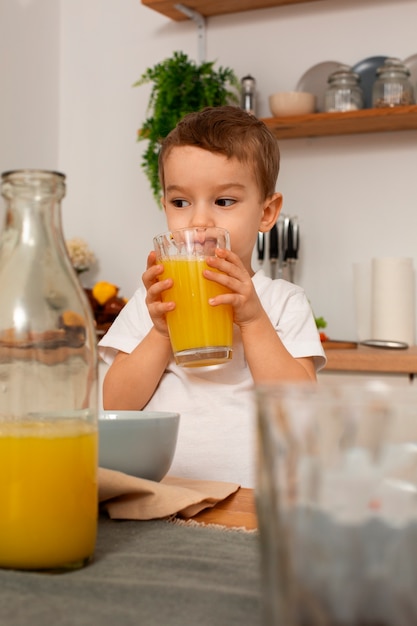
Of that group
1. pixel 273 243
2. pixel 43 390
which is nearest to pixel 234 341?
pixel 43 390

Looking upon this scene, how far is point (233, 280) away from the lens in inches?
43.4

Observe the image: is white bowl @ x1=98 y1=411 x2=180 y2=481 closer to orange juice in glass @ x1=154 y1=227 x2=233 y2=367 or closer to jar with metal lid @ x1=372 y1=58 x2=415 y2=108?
orange juice in glass @ x1=154 y1=227 x2=233 y2=367

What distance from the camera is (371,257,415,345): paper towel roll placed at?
254 centimetres

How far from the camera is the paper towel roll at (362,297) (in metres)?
2.72

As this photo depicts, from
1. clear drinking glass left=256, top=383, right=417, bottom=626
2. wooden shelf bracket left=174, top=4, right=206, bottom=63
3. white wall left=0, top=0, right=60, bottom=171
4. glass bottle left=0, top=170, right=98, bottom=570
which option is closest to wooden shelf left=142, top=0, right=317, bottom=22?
wooden shelf bracket left=174, top=4, right=206, bottom=63

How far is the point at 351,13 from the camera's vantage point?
2799 millimetres

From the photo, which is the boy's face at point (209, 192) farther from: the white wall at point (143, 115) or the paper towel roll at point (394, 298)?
the white wall at point (143, 115)

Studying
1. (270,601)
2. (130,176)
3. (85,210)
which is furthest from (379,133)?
(270,601)

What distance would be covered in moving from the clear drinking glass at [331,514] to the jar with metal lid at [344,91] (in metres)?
2.39

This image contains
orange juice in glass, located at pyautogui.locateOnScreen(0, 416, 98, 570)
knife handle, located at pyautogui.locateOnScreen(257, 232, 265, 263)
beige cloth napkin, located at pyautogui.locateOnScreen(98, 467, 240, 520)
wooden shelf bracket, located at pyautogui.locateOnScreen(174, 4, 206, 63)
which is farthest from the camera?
wooden shelf bracket, located at pyautogui.locateOnScreen(174, 4, 206, 63)

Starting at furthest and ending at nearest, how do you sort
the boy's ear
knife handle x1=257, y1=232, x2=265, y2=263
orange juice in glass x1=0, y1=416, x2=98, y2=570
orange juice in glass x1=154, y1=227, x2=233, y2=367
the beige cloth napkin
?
1. knife handle x1=257, y1=232, x2=265, y2=263
2. the boy's ear
3. orange juice in glass x1=154, y1=227, x2=233, y2=367
4. the beige cloth napkin
5. orange juice in glass x1=0, y1=416, x2=98, y2=570

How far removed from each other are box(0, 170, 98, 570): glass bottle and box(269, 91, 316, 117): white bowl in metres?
2.26

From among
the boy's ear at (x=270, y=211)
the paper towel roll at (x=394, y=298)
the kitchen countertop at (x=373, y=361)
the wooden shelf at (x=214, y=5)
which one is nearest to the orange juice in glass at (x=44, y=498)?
the boy's ear at (x=270, y=211)

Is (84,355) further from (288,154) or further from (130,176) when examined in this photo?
(130,176)
